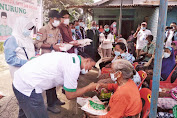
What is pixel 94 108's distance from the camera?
1910mm

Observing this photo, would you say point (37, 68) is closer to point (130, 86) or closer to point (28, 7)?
point (130, 86)

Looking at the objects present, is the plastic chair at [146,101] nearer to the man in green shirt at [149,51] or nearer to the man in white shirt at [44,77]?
the man in white shirt at [44,77]

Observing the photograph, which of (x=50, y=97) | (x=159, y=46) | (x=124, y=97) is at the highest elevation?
(x=159, y=46)

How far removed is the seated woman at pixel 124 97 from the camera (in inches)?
68.2

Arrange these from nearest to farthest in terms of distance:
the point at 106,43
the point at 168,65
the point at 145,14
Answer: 1. the point at 168,65
2. the point at 106,43
3. the point at 145,14

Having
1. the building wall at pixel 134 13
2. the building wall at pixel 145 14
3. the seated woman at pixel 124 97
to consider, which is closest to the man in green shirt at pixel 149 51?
the seated woman at pixel 124 97

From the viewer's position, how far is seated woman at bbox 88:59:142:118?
173 cm

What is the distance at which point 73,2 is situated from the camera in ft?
70.6

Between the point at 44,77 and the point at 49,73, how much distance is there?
68 mm

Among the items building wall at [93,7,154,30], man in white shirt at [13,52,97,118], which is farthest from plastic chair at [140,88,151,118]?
building wall at [93,7,154,30]

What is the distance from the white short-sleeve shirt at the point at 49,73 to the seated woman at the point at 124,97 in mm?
481

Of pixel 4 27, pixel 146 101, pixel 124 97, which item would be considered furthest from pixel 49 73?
pixel 4 27

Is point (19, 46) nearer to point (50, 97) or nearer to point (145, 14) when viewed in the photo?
point (50, 97)

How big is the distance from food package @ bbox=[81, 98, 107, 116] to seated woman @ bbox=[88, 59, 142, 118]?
118 millimetres
